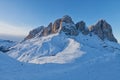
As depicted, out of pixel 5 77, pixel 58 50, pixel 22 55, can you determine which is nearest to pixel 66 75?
pixel 5 77

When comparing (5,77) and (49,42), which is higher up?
(49,42)

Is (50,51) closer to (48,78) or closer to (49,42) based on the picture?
(49,42)

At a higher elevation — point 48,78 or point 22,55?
point 22,55

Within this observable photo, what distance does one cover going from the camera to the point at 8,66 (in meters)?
27.9

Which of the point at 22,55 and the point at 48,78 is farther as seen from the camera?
the point at 22,55

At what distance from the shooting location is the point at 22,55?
178 m

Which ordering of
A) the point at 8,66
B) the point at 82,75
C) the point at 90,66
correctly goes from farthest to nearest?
1. the point at 90,66
2. the point at 8,66
3. the point at 82,75

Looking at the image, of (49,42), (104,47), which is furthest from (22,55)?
(104,47)

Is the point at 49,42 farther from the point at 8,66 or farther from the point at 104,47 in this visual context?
the point at 8,66

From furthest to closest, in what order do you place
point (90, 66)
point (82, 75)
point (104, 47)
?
point (104, 47), point (90, 66), point (82, 75)

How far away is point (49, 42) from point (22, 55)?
967 inches

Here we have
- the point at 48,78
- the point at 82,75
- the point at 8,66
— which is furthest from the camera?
the point at 8,66

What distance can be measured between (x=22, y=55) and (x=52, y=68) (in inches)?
5900

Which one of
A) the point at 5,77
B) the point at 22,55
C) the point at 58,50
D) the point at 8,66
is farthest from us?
the point at 22,55
